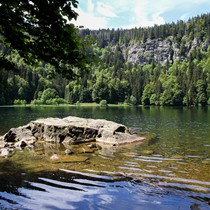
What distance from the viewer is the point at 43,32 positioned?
8.57 m

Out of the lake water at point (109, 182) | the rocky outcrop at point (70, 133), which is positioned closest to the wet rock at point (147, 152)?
the lake water at point (109, 182)

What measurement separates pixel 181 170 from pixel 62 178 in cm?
799

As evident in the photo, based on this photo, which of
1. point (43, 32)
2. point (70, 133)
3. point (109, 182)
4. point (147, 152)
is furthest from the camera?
point (70, 133)

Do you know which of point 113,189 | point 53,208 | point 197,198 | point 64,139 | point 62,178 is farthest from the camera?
point 64,139

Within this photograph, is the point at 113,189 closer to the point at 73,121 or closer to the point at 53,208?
A: the point at 53,208

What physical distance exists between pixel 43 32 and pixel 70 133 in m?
27.2

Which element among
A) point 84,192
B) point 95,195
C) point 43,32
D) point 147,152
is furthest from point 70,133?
point 43,32

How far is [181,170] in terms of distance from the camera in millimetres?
19234

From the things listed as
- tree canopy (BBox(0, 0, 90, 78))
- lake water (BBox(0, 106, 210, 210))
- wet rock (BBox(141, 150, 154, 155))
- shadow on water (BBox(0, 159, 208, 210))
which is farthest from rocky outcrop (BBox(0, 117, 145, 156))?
tree canopy (BBox(0, 0, 90, 78))

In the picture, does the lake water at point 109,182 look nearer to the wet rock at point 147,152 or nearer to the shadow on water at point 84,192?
the shadow on water at point 84,192

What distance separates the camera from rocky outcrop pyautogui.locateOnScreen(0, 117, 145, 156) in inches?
1350

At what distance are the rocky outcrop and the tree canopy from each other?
24.1 meters

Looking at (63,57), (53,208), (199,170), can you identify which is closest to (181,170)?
(199,170)

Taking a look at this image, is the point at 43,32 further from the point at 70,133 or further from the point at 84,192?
the point at 70,133
